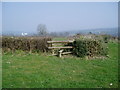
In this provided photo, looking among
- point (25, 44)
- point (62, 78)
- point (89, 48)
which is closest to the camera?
point (62, 78)

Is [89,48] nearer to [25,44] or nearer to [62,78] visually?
[25,44]

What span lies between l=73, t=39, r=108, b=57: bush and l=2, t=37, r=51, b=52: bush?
2305mm

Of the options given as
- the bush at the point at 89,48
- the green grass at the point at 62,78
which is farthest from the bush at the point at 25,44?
the green grass at the point at 62,78

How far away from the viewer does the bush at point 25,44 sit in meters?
11.7

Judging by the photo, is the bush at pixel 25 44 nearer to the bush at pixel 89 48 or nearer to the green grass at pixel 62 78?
the bush at pixel 89 48

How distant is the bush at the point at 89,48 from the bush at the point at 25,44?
2305 millimetres

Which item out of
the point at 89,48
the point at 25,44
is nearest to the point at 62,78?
the point at 89,48

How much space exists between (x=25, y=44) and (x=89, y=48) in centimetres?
439

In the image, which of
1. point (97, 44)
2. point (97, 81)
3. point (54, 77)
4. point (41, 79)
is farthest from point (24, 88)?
point (97, 44)

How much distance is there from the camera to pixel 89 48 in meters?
10.3

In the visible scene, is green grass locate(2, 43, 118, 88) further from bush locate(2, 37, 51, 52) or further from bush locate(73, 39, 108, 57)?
bush locate(2, 37, 51, 52)

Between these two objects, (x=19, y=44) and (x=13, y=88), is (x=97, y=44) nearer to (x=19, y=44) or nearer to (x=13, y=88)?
(x=19, y=44)

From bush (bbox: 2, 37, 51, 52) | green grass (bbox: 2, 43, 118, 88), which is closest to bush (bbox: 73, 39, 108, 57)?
bush (bbox: 2, 37, 51, 52)

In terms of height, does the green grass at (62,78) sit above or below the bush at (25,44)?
below
